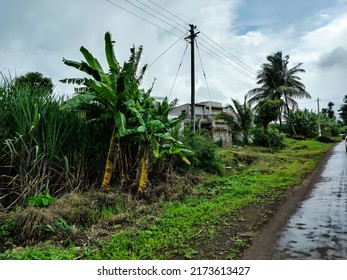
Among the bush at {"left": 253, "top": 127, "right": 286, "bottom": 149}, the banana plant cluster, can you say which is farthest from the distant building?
the banana plant cluster

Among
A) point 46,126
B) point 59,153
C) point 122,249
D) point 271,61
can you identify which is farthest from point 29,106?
point 271,61

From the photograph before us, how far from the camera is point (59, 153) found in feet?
18.7

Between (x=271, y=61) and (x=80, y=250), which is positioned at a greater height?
(x=271, y=61)

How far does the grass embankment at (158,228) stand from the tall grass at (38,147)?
832 mm

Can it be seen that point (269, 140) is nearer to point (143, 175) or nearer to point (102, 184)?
point (143, 175)

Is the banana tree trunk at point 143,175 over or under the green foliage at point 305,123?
under

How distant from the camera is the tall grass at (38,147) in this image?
16.5ft

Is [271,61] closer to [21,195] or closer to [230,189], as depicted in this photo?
[230,189]

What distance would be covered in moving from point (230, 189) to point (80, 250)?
15.5 ft

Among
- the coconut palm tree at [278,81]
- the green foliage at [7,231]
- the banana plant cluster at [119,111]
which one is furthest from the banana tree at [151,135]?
the coconut palm tree at [278,81]

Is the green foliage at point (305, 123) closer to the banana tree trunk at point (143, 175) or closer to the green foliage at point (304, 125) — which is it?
the green foliage at point (304, 125)

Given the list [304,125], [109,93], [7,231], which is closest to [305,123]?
[304,125]

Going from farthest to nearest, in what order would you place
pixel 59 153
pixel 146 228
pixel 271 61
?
pixel 271 61
pixel 59 153
pixel 146 228

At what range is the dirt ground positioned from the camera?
3439mm
